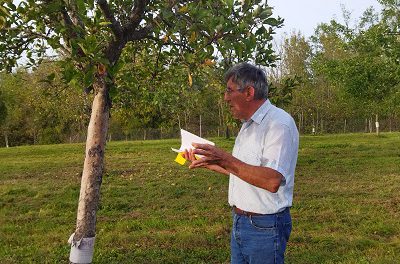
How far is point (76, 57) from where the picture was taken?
12.1ft

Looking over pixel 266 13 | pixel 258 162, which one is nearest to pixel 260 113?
pixel 258 162

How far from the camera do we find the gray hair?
3570 mm

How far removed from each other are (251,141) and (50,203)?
33.1ft

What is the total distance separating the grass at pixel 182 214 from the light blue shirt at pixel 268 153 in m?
4.22

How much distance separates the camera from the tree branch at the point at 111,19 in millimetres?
4621

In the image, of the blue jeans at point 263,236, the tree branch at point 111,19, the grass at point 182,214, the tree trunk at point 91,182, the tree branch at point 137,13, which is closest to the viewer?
the blue jeans at point 263,236

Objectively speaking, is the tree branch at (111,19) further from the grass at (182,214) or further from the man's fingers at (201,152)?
the grass at (182,214)

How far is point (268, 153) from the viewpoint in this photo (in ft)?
11.1

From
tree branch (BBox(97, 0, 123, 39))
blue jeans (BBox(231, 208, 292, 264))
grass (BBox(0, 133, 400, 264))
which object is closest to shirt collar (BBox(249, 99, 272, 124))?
blue jeans (BBox(231, 208, 292, 264))

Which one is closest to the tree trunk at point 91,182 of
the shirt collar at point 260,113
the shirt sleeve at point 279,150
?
the shirt collar at point 260,113

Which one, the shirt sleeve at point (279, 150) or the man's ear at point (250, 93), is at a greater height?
the man's ear at point (250, 93)

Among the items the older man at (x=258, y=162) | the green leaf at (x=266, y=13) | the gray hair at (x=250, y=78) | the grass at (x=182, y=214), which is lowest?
the grass at (x=182, y=214)

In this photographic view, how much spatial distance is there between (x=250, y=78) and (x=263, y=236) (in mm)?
1238

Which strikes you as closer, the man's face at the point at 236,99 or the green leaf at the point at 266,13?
the man's face at the point at 236,99
